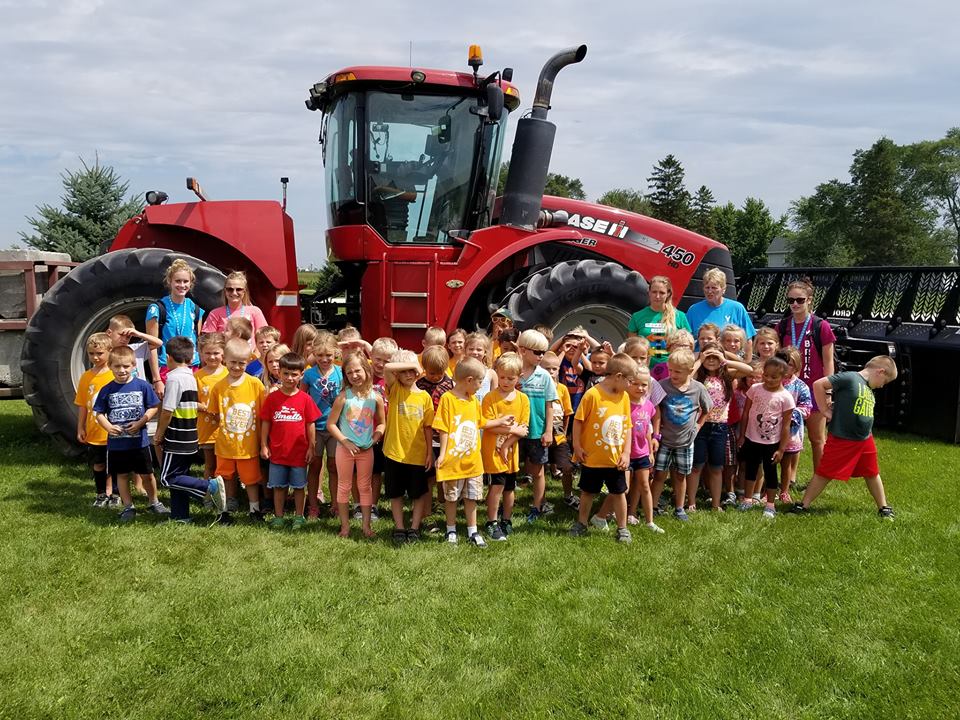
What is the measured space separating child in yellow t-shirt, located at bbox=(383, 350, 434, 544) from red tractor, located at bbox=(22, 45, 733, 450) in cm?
189

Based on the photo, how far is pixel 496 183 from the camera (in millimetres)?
6902

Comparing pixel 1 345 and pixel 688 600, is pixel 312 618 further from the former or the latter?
pixel 1 345

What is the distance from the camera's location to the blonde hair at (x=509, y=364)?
174 inches

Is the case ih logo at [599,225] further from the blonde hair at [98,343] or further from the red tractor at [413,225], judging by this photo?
the blonde hair at [98,343]

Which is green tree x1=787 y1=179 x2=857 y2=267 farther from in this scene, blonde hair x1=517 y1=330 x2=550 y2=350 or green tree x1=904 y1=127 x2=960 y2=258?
blonde hair x1=517 y1=330 x2=550 y2=350

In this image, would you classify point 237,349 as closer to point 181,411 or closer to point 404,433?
point 181,411

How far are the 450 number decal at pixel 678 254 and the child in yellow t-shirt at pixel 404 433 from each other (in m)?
3.97

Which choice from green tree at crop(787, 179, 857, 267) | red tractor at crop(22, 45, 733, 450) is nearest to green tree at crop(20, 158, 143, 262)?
red tractor at crop(22, 45, 733, 450)

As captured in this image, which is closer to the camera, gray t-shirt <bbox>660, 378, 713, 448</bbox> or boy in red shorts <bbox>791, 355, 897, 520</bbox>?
gray t-shirt <bbox>660, 378, 713, 448</bbox>

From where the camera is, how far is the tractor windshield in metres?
6.29

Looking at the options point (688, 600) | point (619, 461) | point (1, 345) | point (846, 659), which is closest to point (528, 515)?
point (619, 461)

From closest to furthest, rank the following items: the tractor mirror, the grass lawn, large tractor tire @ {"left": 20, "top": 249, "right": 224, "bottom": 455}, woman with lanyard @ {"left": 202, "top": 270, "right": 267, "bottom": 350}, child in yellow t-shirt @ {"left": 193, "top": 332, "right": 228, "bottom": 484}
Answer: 1. the grass lawn
2. child in yellow t-shirt @ {"left": 193, "top": 332, "right": 228, "bottom": 484}
3. woman with lanyard @ {"left": 202, "top": 270, "right": 267, "bottom": 350}
4. large tractor tire @ {"left": 20, "top": 249, "right": 224, "bottom": 455}
5. the tractor mirror

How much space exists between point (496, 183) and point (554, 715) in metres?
5.06

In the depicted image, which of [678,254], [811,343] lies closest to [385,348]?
[811,343]
